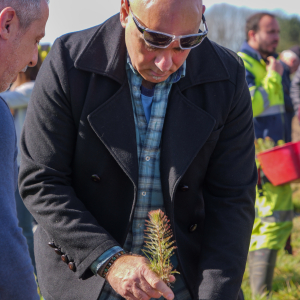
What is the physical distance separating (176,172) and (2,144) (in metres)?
0.78

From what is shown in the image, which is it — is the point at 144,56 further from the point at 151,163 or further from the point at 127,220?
the point at 127,220

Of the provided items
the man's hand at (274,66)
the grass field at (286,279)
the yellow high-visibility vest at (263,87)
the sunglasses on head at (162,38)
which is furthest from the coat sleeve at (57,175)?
the man's hand at (274,66)

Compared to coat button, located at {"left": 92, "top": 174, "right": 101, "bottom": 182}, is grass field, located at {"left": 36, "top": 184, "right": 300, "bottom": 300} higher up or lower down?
lower down

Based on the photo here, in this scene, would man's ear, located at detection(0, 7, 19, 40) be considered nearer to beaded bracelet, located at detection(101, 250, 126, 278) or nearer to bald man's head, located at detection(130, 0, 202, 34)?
bald man's head, located at detection(130, 0, 202, 34)

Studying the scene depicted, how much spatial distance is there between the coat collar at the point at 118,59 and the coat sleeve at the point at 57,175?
110mm

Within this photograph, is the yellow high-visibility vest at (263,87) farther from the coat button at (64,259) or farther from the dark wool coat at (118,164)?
the coat button at (64,259)

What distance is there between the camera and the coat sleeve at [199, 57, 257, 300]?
1938 millimetres

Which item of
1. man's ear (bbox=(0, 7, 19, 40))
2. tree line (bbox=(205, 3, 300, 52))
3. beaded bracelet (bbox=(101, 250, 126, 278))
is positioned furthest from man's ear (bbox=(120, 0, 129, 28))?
tree line (bbox=(205, 3, 300, 52))

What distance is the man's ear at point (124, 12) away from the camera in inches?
74.3

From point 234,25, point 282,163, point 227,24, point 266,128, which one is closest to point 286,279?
point 282,163

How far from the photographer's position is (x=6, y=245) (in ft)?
4.45

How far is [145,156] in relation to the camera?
1.92m

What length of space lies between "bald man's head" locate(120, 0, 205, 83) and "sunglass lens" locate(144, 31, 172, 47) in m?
0.02

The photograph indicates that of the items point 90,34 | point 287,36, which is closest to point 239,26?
point 287,36
